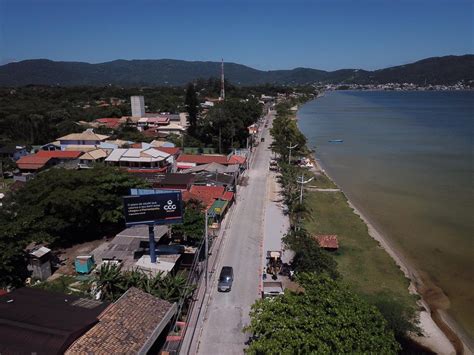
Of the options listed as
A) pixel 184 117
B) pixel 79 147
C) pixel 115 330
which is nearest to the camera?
pixel 115 330

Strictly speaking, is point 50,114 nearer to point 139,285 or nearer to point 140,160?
point 140,160

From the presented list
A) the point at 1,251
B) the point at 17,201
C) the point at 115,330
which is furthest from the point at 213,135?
the point at 115,330

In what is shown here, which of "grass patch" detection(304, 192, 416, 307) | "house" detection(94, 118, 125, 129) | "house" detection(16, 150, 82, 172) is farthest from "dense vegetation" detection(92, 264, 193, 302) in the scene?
"house" detection(94, 118, 125, 129)

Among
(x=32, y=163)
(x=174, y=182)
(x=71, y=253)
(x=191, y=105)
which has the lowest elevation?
(x=71, y=253)

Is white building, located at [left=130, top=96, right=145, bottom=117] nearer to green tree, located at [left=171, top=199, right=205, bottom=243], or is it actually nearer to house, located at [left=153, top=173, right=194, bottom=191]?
house, located at [left=153, top=173, right=194, bottom=191]

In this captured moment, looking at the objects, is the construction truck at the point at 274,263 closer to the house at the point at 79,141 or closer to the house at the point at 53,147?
the house at the point at 79,141

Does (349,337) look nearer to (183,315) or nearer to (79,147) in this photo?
(183,315)

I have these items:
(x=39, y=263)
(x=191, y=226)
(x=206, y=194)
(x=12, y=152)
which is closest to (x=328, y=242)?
(x=191, y=226)
